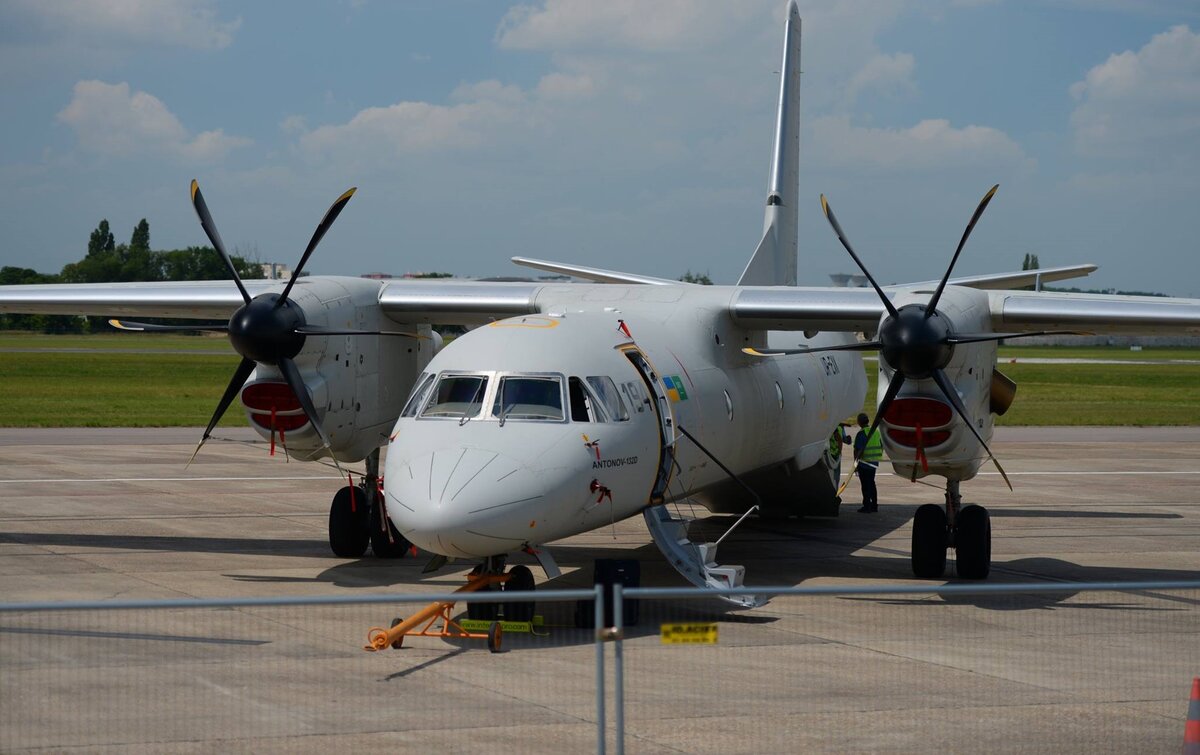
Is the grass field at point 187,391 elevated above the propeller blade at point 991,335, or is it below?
below

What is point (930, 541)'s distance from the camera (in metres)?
16.2

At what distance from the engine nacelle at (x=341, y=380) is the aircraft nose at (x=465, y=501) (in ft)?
15.8

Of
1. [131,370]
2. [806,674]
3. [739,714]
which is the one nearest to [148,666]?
[739,714]

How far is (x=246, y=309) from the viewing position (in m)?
15.8

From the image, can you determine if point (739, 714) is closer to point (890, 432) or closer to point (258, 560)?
point (890, 432)

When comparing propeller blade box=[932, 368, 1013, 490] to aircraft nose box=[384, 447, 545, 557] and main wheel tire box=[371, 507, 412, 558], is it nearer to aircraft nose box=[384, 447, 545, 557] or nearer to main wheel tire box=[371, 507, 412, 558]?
aircraft nose box=[384, 447, 545, 557]

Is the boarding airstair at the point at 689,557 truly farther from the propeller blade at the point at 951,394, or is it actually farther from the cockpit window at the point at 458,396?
the propeller blade at the point at 951,394

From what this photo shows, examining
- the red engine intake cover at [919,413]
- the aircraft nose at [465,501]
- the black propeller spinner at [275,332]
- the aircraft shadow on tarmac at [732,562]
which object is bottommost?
the aircraft shadow on tarmac at [732,562]

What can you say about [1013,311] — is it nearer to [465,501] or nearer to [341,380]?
[465,501]

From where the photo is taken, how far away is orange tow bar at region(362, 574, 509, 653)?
35.3 ft

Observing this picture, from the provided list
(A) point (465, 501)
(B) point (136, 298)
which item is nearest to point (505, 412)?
(A) point (465, 501)

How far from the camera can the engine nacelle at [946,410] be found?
1509 cm

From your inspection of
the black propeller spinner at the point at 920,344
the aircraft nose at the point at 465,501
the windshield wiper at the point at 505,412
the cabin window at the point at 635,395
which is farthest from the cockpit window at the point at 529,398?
the black propeller spinner at the point at 920,344

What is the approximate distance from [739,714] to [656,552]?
10549 millimetres
